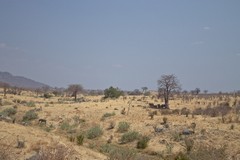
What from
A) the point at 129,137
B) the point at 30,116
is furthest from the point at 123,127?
the point at 30,116

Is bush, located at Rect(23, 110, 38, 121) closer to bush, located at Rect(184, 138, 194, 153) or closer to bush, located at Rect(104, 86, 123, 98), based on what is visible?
bush, located at Rect(184, 138, 194, 153)

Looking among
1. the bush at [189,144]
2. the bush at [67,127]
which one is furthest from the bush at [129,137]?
the bush at [67,127]

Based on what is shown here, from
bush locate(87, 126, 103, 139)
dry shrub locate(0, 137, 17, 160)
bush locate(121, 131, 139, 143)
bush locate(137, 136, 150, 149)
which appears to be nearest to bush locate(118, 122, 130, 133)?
bush locate(87, 126, 103, 139)

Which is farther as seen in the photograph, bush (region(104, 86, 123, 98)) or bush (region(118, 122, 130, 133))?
bush (region(104, 86, 123, 98))

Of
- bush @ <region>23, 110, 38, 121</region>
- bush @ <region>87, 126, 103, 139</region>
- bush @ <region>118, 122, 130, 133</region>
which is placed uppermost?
bush @ <region>23, 110, 38, 121</region>

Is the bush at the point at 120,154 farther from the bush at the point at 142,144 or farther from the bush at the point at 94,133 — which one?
the bush at the point at 94,133

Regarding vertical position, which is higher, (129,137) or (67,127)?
(67,127)

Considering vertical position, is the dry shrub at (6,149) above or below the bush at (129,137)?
above

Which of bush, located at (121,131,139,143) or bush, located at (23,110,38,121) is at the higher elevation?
bush, located at (23,110,38,121)

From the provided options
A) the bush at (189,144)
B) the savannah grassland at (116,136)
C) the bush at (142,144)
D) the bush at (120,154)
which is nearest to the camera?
the bush at (120,154)

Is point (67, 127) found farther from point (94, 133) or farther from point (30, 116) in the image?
point (30, 116)

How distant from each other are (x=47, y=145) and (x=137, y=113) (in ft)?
82.7

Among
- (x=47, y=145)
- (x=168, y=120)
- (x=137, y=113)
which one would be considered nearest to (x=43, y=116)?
(x=137, y=113)

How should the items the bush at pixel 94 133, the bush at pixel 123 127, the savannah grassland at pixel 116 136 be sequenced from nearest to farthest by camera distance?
the savannah grassland at pixel 116 136 → the bush at pixel 94 133 → the bush at pixel 123 127
